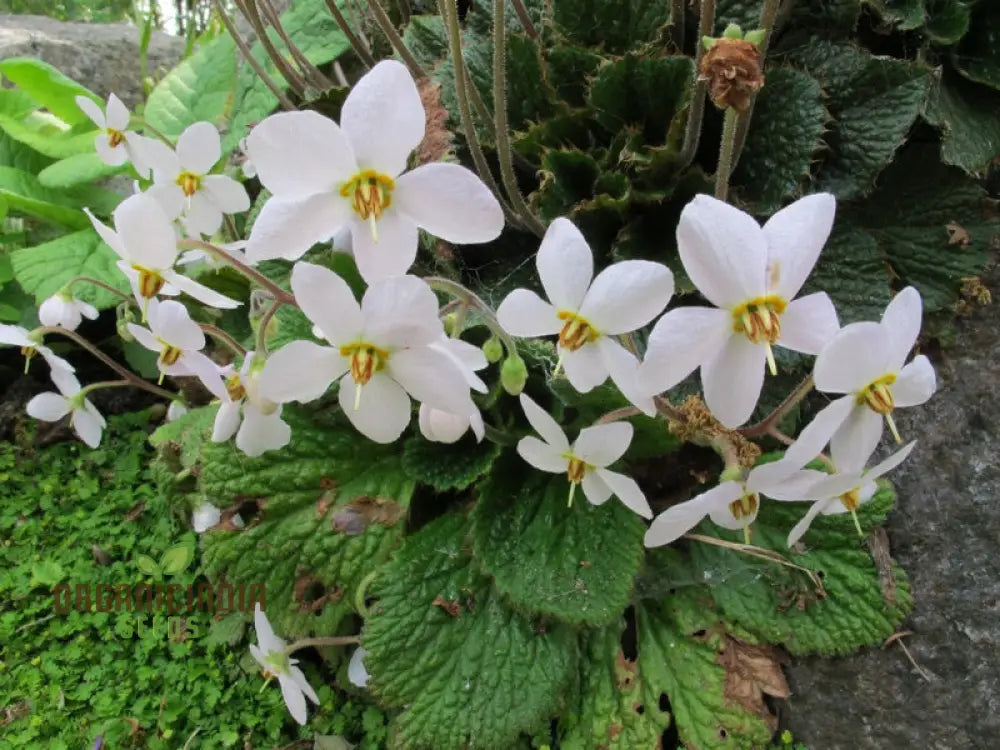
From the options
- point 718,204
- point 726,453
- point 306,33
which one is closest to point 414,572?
point 726,453

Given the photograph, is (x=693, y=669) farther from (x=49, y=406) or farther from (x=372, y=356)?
(x=49, y=406)

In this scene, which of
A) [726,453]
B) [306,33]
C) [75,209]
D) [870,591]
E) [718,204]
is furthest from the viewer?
[75,209]

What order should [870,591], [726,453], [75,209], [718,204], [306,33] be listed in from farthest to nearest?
[75,209]
[306,33]
[870,591]
[726,453]
[718,204]

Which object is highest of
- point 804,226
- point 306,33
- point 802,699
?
point 804,226

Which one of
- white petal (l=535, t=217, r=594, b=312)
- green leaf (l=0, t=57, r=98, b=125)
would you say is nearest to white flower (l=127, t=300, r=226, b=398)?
white petal (l=535, t=217, r=594, b=312)

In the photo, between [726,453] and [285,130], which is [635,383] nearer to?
[726,453]

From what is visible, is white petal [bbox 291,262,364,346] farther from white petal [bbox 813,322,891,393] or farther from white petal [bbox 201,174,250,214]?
white petal [bbox 201,174,250,214]
